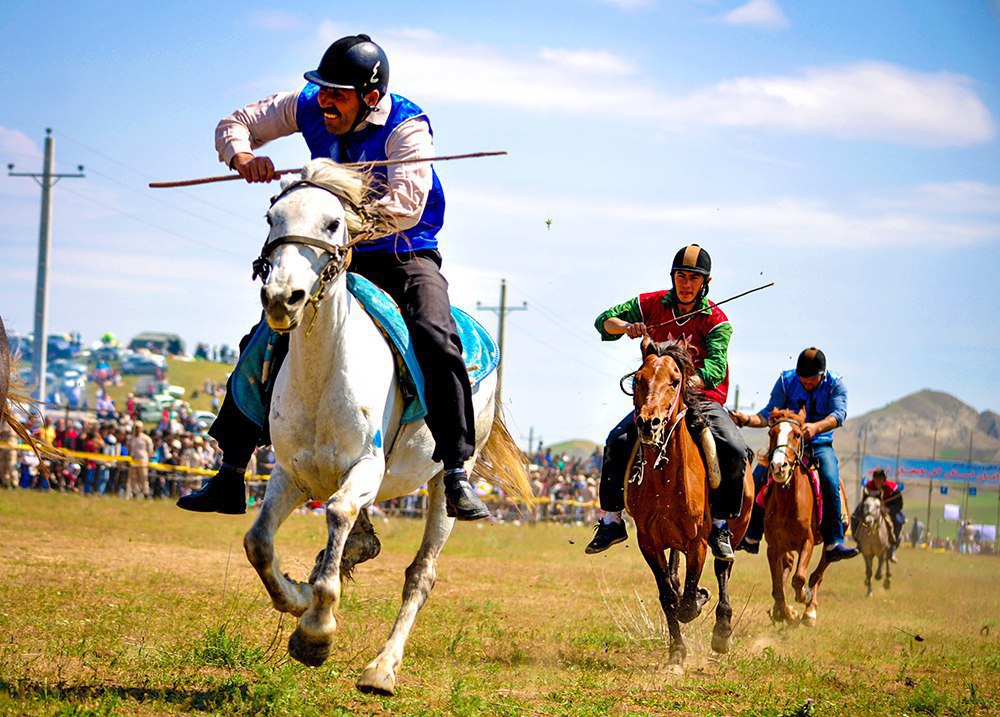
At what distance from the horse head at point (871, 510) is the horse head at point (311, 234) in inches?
630

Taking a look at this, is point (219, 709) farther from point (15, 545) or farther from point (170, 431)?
point (170, 431)

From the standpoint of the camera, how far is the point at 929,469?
44000 millimetres

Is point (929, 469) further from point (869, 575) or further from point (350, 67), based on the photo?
point (350, 67)

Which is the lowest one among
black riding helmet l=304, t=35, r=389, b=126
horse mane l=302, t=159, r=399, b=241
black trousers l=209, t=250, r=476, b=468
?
black trousers l=209, t=250, r=476, b=468

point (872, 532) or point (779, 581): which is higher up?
point (779, 581)

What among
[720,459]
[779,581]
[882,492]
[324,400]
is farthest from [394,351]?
[882,492]

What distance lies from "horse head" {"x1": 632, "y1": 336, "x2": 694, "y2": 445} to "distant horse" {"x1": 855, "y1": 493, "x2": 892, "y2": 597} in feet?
39.4

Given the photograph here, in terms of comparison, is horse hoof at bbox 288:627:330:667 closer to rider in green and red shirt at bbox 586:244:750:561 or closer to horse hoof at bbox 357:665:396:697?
horse hoof at bbox 357:665:396:697

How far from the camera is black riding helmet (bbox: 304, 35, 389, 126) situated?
258 inches

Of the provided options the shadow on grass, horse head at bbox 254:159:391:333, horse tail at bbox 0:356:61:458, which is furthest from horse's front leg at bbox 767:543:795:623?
horse head at bbox 254:159:391:333

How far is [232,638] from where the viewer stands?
7.74 metres

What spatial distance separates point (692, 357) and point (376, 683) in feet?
15.7

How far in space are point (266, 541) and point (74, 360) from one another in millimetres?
70168

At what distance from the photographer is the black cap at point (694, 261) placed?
9930 millimetres
